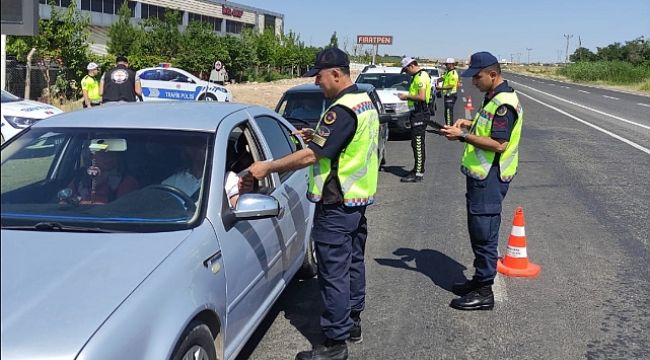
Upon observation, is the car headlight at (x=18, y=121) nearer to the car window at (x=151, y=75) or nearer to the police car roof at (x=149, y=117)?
the police car roof at (x=149, y=117)

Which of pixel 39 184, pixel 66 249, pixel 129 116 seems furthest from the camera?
pixel 129 116

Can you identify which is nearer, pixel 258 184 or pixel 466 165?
pixel 258 184

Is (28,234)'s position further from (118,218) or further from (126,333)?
(126,333)

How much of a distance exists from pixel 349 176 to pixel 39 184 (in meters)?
1.76

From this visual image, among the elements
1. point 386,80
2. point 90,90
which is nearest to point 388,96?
point 386,80

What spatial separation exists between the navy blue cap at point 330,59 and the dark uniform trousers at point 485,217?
5.21 feet

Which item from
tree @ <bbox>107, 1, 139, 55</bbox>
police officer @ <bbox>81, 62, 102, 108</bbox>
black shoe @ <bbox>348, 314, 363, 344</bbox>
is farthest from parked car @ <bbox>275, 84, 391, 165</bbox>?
tree @ <bbox>107, 1, 139, 55</bbox>

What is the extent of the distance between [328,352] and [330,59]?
5.73 feet

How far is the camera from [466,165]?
4.71 metres

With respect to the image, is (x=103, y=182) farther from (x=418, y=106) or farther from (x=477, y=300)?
(x=418, y=106)

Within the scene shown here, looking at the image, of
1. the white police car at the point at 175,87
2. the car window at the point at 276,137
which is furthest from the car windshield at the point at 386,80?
the car window at the point at 276,137

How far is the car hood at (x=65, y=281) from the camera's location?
2.20 m

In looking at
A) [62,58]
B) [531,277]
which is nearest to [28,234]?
[531,277]

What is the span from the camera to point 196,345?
2785mm
